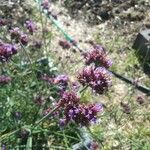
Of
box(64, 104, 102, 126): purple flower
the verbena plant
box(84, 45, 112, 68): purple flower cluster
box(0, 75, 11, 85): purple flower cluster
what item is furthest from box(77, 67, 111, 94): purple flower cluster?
box(0, 75, 11, 85): purple flower cluster

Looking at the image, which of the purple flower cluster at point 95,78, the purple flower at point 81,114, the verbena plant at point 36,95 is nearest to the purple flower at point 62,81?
the verbena plant at point 36,95

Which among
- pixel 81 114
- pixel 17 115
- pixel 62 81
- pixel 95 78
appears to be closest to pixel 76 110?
pixel 81 114

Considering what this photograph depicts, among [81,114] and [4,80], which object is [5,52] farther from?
[81,114]

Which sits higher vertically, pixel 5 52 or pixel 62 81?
pixel 5 52

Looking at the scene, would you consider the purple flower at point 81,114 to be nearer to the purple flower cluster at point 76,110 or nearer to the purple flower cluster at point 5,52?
the purple flower cluster at point 76,110

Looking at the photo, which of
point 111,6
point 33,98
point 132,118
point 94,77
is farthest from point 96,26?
point 94,77

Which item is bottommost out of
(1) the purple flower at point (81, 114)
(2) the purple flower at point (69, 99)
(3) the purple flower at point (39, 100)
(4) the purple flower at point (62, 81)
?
(3) the purple flower at point (39, 100)

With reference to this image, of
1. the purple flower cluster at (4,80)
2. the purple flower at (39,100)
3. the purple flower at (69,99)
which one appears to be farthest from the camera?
the purple flower at (39,100)

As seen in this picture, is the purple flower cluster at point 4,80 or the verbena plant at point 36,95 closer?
the verbena plant at point 36,95
